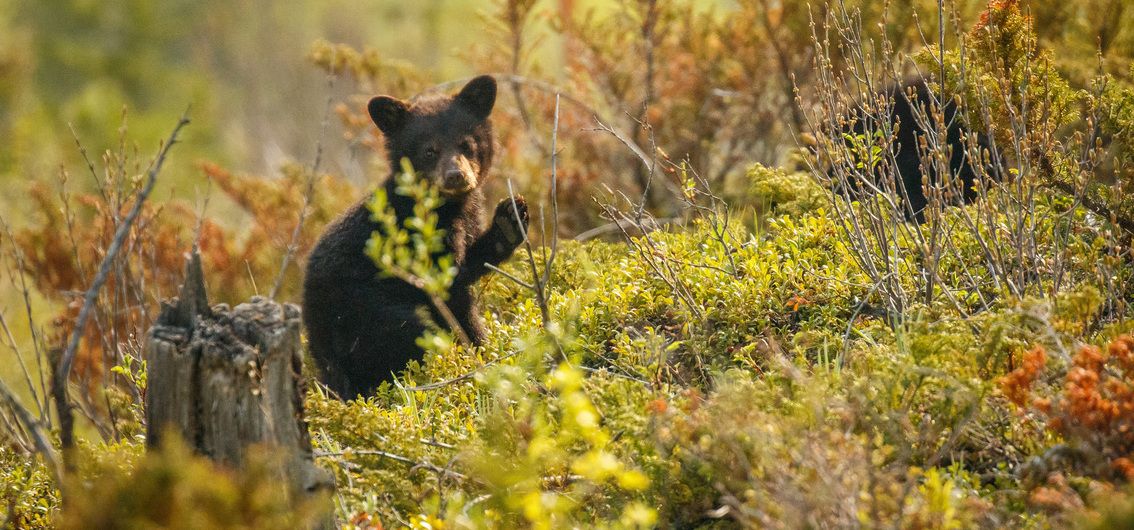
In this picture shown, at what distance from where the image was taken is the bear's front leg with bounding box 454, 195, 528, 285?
207 inches

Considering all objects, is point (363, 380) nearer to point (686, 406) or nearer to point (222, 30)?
point (686, 406)

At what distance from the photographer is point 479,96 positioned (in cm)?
602

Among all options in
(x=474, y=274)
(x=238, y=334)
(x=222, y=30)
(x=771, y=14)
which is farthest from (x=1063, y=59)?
(x=222, y=30)

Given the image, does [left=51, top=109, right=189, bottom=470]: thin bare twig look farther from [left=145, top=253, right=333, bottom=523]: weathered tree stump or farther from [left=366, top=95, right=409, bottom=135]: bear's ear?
[left=366, top=95, right=409, bottom=135]: bear's ear

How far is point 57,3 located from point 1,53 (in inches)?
226

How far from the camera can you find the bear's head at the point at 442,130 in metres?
5.68

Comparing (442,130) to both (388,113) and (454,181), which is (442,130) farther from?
(454,181)

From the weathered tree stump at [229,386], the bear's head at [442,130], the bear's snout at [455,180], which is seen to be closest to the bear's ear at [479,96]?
the bear's head at [442,130]

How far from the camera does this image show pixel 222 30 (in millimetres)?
21766

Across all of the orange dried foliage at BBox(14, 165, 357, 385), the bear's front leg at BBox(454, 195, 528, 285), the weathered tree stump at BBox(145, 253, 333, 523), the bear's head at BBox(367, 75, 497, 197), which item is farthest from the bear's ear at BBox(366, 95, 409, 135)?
the weathered tree stump at BBox(145, 253, 333, 523)

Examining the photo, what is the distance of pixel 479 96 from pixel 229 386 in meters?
3.37

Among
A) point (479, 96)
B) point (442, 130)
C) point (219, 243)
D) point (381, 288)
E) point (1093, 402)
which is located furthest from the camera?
point (219, 243)

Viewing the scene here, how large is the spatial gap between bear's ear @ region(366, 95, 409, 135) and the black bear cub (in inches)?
0.9

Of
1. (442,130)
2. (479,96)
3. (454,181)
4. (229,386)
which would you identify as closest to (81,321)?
(229,386)
